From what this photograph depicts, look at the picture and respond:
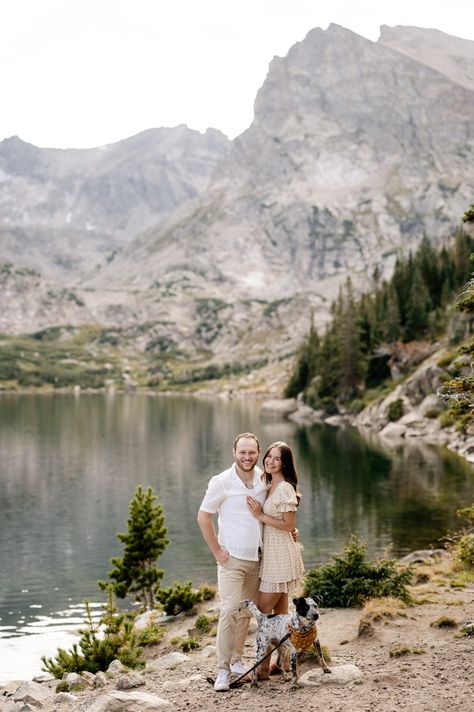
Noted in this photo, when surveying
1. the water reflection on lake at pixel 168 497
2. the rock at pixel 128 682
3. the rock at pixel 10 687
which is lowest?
the water reflection on lake at pixel 168 497

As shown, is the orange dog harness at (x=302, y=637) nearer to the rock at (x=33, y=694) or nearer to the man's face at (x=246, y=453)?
the man's face at (x=246, y=453)

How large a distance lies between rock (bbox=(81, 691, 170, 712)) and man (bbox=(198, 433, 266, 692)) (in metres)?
1.41

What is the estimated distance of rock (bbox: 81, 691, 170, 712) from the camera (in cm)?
1406

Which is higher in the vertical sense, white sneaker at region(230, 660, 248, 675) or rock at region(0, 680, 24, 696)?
white sneaker at region(230, 660, 248, 675)

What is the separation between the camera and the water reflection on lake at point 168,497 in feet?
146

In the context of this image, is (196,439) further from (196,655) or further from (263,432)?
(196,655)

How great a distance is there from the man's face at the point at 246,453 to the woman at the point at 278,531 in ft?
1.04

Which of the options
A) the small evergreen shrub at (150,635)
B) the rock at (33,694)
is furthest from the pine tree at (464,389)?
the small evergreen shrub at (150,635)

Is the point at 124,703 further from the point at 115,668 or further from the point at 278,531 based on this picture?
the point at 115,668

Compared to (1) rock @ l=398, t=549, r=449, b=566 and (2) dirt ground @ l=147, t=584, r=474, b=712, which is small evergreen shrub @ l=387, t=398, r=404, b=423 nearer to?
(1) rock @ l=398, t=549, r=449, b=566

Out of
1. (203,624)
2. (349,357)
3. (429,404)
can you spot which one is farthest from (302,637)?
(349,357)

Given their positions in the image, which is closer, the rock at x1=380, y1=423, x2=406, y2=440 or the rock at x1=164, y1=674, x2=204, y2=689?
the rock at x1=164, y1=674, x2=204, y2=689

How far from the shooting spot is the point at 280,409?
17350 centimetres

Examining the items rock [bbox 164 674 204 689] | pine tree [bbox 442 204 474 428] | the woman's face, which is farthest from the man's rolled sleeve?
pine tree [bbox 442 204 474 428]
